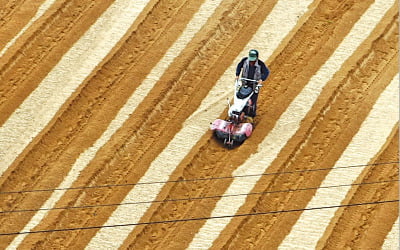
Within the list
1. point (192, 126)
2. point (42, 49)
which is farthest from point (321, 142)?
point (42, 49)

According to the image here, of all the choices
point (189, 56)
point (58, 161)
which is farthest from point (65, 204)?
point (189, 56)

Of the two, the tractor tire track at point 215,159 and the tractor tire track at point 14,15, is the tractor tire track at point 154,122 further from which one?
the tractor tire track at point 14,15

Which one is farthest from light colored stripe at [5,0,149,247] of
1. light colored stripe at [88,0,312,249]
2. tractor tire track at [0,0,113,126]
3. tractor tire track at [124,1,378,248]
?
tractor tire track at [124,1,378,248]

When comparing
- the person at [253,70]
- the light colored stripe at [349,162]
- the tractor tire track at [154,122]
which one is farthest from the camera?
the person at [253,70]

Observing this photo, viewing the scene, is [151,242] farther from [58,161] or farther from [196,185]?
[58,161]

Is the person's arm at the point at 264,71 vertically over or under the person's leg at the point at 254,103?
over

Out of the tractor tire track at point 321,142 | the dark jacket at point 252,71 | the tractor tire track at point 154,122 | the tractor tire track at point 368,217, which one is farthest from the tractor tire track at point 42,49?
the tractor tire track at point 368,217

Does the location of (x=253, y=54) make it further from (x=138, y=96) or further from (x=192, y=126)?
(x=138, y=96)
